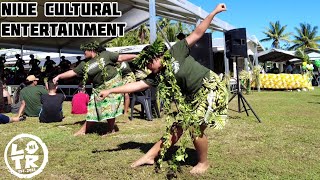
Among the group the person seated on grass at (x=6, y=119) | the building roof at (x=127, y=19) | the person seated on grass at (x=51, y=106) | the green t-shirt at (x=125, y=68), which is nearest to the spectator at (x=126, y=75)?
the green t-shirt at (x=125, y=68)

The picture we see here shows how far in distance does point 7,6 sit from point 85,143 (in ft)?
26.6

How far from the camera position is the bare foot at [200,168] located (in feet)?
11.9

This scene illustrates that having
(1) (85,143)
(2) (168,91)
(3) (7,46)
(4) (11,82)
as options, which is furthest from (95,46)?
(3) (7,46)

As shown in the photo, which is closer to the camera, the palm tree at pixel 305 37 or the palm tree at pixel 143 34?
the palm tree at pixel 143 34

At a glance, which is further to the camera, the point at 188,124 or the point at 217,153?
the point at 217,153

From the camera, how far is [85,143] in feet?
16.9

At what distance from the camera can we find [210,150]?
15.0 ft

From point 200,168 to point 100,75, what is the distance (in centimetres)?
262

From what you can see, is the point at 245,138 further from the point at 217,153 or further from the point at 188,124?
the point at 188,124

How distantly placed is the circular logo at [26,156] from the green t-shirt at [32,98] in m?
2.82

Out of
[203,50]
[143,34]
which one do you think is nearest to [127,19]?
[203,50]

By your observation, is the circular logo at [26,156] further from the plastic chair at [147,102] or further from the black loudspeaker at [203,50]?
the black loudspeaker at [203,50]

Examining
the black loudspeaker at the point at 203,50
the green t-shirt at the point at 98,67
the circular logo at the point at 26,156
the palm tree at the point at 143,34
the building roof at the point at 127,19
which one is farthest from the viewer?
the palm tree at the point at 143,34

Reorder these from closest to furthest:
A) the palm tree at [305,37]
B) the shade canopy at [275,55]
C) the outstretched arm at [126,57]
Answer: the outstretched arm at [126,57], the shade canopy at [275,55], the palm tree at [305,37]
